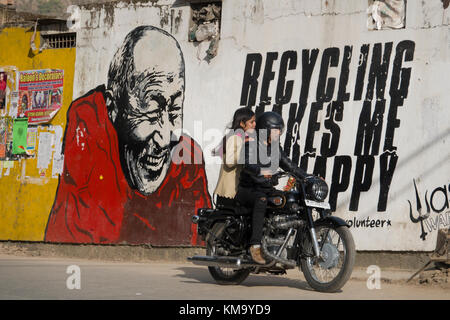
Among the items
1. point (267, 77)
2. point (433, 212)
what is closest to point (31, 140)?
point (267, 77)

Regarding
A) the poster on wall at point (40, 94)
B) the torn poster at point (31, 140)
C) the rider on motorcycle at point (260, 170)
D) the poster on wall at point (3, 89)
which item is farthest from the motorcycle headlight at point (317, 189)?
the poster on wall at point (3, 89)

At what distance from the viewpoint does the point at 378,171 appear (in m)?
10.1

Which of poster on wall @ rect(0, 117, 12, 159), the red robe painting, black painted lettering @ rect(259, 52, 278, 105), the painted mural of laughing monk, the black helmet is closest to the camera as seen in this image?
the black helmet

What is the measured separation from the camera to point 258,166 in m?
7.89

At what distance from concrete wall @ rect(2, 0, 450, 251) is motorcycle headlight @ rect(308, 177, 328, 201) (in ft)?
8.72

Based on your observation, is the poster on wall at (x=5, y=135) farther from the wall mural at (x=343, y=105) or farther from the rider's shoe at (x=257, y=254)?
the rider's shoe at (x=257, y=254)

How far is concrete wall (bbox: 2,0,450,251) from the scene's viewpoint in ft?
32.4

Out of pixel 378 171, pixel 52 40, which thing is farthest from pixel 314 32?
pixel 52 40

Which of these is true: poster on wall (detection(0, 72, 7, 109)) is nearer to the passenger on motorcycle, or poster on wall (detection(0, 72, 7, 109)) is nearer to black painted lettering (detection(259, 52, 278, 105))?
black painted lettering (detection(259, 52, 278, 105))

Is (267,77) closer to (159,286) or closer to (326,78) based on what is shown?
(326,78)

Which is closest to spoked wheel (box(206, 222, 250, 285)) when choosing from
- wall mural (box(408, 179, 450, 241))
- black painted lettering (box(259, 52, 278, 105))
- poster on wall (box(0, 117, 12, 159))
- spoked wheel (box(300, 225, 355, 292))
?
spoked wheel (box(300, 225, 355, 292))

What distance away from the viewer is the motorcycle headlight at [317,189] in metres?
7.55

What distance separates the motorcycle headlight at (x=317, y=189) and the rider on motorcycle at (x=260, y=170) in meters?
0.23
